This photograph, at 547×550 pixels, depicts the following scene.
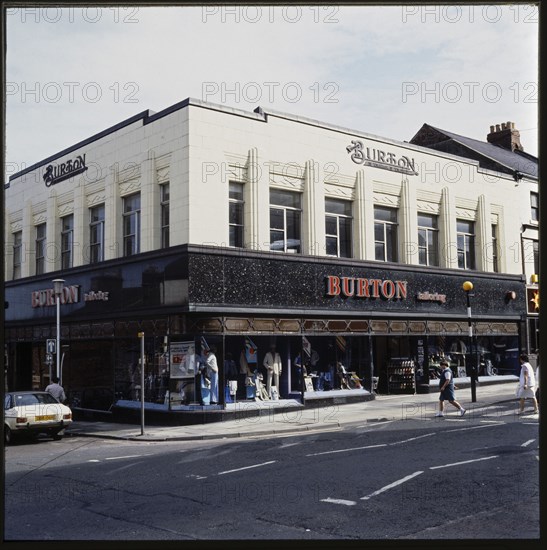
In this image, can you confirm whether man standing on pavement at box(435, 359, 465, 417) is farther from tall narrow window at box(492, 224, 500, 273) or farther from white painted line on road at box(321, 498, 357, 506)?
tall narrow window at box(492, 224, 500, 273)

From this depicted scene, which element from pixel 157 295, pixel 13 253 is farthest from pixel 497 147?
pixel 13 253

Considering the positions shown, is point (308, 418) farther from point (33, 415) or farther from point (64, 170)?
point (64, 170)

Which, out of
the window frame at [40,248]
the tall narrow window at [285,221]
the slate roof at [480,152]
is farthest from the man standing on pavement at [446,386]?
the window frame at [40,248]

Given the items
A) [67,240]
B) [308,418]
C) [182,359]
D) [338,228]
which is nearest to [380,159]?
[338,228]

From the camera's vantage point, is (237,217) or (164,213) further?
(164,213)

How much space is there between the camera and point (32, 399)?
17.4 meters

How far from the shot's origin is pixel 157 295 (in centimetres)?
2073

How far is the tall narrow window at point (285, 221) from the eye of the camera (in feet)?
72.7

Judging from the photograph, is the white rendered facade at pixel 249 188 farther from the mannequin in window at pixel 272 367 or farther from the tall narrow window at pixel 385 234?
the mannequin in window at pixel 272 367

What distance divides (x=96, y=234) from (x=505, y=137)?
21.7 metres

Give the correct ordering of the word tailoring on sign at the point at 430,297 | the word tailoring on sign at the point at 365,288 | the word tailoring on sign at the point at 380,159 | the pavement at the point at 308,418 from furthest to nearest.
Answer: the word tailoring on sign at the point at 430,297 < the word tailoring on sign at the point at 380,159 < the word tailoring on sign at the point at 365,288 < the pavement at the point at 308,418

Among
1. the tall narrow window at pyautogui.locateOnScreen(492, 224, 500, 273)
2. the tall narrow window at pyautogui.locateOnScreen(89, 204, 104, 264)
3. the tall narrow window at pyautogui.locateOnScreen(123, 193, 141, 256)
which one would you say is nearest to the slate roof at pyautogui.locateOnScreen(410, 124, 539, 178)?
the tall narrow window at pyautogui.locateOnScreen(492, 224, 500, 273)

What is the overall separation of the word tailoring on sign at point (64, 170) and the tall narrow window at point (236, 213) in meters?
6.46

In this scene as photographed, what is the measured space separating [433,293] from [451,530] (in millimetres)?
19677
